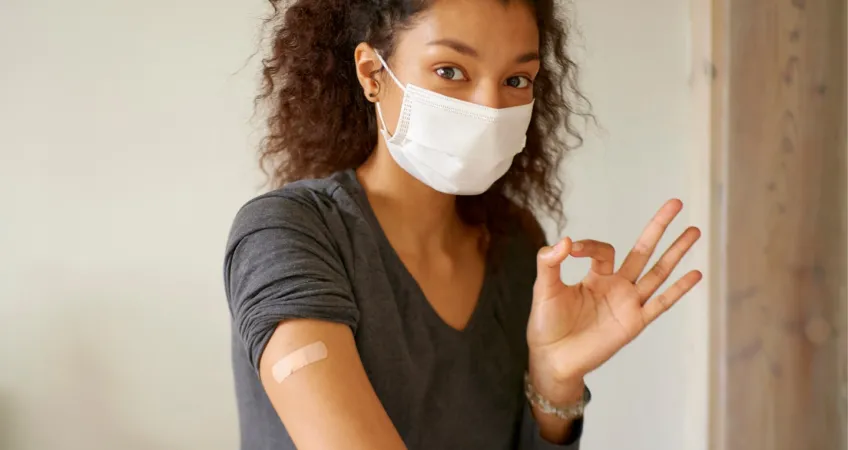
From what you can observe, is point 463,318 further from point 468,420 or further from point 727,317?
point 727,317

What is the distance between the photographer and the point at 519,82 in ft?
3.04

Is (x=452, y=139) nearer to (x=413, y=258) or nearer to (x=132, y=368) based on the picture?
(x=413, y=258)

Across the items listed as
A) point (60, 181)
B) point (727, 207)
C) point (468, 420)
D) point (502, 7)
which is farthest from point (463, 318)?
point (60, 181)

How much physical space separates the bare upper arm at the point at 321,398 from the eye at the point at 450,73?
370 millimetres

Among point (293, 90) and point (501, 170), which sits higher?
point (293, 90)

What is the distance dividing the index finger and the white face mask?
213 millimetres

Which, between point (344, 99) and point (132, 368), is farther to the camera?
point (132, 368)

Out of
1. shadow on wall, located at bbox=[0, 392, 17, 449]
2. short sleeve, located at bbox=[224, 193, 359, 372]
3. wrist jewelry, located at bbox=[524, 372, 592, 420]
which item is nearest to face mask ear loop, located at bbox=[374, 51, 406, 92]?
short sleeve, located at bbox=[224, 193, 359, 372]

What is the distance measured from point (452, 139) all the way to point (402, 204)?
5.5 inches

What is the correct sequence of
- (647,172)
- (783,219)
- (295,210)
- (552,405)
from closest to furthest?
(295,210) → (552,405) → (783,219) → (647,172)

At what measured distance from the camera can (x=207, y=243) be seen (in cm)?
153

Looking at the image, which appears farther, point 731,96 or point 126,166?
point 126,166

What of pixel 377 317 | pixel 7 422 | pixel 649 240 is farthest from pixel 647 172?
pixel 7 422

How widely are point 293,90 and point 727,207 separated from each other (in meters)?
0.82
